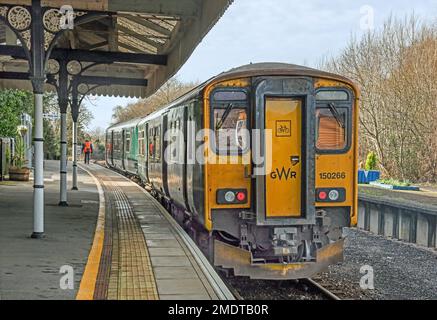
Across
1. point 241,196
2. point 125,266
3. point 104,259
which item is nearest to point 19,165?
point 104,259

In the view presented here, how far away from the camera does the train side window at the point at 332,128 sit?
7738 millimetres

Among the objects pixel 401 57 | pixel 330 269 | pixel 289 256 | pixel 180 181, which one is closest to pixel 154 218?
pixel 180 181

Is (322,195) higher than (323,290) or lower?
higher

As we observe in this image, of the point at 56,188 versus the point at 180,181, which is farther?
the point at 56,188

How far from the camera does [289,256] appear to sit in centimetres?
768

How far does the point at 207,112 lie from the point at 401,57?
24453 millimetres

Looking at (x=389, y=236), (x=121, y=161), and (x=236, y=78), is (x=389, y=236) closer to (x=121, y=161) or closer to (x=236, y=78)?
(x=236, y=78)

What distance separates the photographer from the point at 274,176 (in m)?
7.46

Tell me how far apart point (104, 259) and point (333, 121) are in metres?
3.60

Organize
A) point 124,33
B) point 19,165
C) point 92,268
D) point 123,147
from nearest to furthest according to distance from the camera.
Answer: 1. point 92,268
2. point 124,33
3. point 19,165
4. point 123,147

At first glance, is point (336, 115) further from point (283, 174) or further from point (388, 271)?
point (388, 271)

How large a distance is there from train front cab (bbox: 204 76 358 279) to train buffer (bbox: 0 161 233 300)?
2.37ft

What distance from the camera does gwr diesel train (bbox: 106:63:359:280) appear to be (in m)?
7.48

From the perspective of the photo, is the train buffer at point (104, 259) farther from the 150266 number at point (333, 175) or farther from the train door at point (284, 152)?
the 150266 number at point (333, 175)
